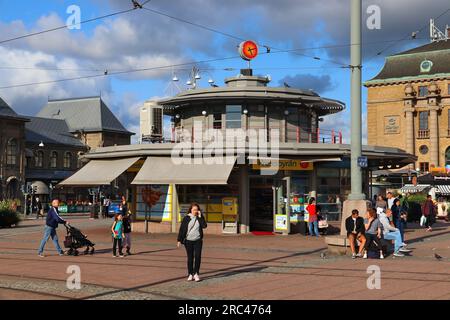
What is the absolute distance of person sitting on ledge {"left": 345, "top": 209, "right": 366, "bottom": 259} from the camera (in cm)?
1747

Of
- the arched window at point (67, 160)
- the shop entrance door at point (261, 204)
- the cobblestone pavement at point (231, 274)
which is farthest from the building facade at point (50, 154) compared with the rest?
the cobblestone pavement at point (231, 274)

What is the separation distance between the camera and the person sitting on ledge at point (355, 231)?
57.3ft

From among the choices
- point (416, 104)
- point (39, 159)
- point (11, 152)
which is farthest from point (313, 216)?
point (416, 104)

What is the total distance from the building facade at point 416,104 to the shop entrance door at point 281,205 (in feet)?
191

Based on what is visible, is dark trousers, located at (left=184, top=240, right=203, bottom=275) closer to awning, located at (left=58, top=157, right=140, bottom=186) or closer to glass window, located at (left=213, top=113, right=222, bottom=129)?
awning, located at (left=58, top=157, right=140, bottom=186)

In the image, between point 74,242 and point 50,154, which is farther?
point 50,154

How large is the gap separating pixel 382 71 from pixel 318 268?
7700 centimetres

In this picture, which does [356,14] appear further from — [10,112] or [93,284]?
[10,112]

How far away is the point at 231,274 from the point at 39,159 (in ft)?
236

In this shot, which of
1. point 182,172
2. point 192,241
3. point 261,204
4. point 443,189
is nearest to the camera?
point 192,241

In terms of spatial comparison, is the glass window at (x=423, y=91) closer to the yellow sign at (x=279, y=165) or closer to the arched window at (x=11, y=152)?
the arched window at (x=11, y=152)

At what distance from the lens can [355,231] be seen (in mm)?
17719

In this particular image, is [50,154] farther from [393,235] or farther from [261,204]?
[393,235]
